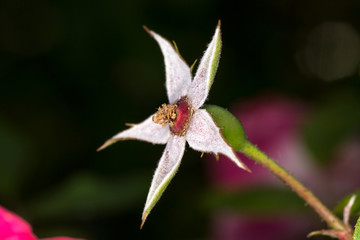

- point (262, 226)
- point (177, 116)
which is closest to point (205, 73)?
point (177, 116)

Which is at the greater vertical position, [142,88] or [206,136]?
[206,136]

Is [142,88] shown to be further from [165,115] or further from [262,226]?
[165,115]

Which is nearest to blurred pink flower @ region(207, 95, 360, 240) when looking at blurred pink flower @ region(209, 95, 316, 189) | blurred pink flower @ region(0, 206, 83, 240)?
blurred pink flower @ region(209, 95, 316, 189)

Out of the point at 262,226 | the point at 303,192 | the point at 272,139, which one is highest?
the point at 303,192

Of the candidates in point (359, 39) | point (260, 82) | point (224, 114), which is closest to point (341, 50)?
point (359, 39)

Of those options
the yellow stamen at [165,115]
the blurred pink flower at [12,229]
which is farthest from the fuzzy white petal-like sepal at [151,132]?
the blurred pink flower at [12,229]

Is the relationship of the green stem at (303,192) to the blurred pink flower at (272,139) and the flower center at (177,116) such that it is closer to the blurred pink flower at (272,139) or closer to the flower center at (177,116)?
the flower center at (177,116)

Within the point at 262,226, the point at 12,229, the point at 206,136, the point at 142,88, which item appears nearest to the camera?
the point at 206,136
